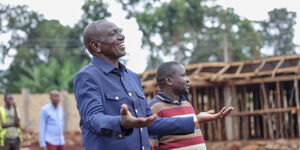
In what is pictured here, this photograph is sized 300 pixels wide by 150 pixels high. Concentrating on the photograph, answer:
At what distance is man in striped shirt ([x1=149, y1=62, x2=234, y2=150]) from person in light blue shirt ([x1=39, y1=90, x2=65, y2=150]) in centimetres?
523

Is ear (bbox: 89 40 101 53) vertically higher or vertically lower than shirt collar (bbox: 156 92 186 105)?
higher

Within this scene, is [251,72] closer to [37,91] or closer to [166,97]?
[166,97]

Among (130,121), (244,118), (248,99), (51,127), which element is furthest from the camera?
(248,99)

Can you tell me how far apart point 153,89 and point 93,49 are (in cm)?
1453

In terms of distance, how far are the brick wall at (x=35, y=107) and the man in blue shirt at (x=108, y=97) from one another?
2302cm

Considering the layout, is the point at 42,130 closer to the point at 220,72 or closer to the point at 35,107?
the point at 220,72

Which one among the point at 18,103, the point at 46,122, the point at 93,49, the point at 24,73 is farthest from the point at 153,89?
the point at 24,73

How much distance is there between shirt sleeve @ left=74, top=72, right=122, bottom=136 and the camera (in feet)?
11.1

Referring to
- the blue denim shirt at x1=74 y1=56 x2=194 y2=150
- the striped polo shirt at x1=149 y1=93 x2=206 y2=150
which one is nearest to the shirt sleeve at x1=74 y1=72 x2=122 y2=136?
the blue denim shirt at x1=74 y1=56 x2=194 y2=150

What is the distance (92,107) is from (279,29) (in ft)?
144

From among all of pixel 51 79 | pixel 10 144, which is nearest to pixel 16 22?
pixel 51 79

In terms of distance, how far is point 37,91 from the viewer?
32656 mm

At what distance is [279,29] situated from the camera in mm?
46188

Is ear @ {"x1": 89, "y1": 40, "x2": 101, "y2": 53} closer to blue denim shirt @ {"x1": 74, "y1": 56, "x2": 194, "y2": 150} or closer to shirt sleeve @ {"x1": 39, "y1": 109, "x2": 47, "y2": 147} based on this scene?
blue denim shirt @ {"x1": 74, "y1": 56, "x2": 194, "y2": 150}
